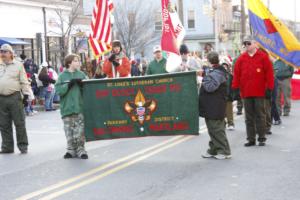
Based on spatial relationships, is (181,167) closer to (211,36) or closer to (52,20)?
(52,20)

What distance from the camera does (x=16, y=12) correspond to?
32906mm

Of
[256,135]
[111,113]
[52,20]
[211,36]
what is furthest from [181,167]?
[211,36]

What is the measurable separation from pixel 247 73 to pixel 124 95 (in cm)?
226

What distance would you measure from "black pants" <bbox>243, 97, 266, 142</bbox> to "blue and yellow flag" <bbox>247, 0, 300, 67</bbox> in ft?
4.68

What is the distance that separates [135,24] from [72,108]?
127ft

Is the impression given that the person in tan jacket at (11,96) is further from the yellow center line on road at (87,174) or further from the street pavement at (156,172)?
the yellow center line on road at (87,174)

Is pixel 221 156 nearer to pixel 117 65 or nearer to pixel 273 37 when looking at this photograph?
pixel 273 37

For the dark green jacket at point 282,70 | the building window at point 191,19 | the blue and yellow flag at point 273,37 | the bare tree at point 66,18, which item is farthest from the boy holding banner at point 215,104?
the building window at point 191,19

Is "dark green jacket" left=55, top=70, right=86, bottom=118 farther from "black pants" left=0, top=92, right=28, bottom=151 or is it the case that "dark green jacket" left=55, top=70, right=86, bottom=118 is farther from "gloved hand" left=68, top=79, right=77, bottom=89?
"black pants" left=0, top=92, right=28, bottom=151

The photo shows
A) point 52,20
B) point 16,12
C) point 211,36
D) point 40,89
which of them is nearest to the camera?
point 40,89

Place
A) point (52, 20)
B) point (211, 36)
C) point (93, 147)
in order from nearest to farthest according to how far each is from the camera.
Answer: point (93, 147) → point (52, 20) → point (211, 36)

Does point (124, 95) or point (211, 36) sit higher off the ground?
point (211, 36)

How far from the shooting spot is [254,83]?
10.5m

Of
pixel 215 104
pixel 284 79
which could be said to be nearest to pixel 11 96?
pixel 215 104
